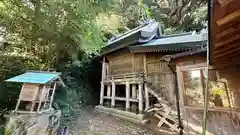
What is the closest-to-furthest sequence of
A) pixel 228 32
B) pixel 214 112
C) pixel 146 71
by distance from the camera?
pixel 228 32
pixel 214 112
pixel 146 71

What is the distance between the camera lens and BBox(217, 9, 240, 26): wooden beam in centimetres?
164

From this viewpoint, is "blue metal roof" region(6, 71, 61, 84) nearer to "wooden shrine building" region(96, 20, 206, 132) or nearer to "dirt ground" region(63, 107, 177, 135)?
"dirt ground" region(63, 107, 177, 135)

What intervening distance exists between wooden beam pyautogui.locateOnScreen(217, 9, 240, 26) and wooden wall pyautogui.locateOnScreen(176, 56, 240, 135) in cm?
340

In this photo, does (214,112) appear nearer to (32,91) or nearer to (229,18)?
(229,18)

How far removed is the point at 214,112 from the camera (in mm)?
5113

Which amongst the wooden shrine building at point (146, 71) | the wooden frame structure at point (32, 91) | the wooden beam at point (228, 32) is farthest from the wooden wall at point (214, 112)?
the wooden frame structure at point (32, 91)

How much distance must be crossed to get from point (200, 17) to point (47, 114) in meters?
13.6

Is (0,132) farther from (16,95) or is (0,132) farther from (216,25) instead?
(216,25)

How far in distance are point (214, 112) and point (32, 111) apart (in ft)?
19.8

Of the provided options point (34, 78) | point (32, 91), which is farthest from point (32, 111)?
point (34, 78)

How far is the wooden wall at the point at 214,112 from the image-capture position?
180 inches

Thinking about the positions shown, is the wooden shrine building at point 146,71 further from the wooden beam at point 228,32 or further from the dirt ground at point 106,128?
the wooden beam at point 228,32

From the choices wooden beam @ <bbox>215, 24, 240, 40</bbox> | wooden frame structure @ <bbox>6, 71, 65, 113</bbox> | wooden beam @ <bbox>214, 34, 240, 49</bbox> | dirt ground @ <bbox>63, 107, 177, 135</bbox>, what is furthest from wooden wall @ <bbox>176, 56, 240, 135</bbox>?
wooden frame structure @ <bbox>6, 71, 65, 113</bbox>

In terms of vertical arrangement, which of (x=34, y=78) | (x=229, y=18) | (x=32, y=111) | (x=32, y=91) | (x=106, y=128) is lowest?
(x=106, y=128)
